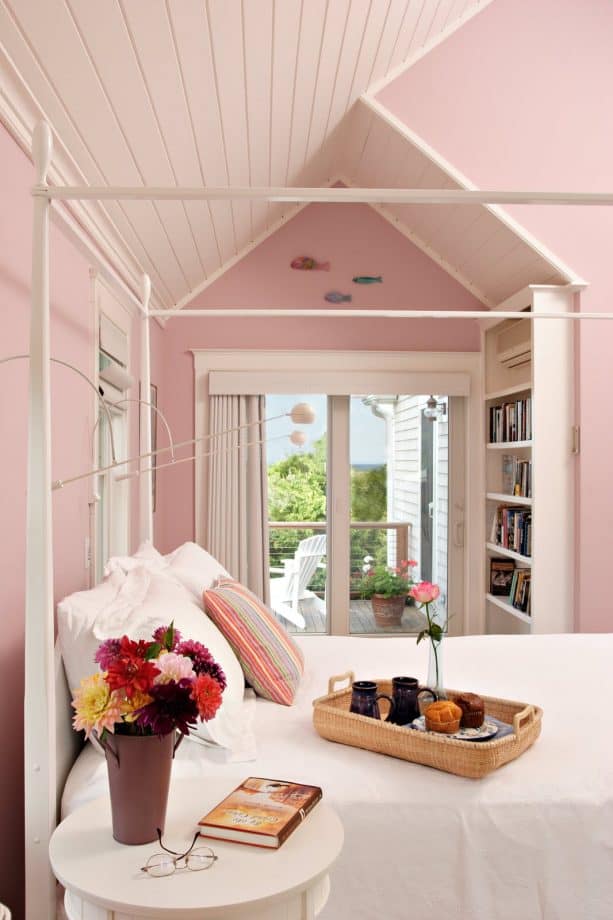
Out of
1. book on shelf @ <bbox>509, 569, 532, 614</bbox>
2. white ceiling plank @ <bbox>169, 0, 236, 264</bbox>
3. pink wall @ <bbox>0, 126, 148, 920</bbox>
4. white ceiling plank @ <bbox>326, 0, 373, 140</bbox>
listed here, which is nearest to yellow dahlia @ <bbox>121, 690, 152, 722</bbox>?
pink wall @ <bbox>0, 126, 148, 920</bbox>

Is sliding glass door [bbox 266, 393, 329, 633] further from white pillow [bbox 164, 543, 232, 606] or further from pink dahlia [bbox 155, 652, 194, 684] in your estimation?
pink dahlia [bbox 155, 652, 194, 684]

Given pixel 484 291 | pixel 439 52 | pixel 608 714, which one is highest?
pixel 439 52

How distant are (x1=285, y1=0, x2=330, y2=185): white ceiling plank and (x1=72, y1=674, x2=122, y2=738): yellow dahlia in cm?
235

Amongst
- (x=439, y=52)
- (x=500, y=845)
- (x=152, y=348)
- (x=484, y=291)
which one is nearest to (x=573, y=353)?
(x=484, y=291)

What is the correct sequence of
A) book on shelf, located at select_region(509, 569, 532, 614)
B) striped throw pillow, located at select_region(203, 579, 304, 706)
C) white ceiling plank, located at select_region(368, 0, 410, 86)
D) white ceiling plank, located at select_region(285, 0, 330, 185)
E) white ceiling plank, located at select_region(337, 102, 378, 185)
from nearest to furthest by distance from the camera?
striped throw pillow, located at select_region(203, 579, 304, 706), white ceiling plank, located at select_region(285, 0, 330, 185), white ceiling plank, located at select_region(368, 0, 410, 86), white ceiling plank, located at select_region(337, 102, 378, 185), book on shelf, located at select_region(509, 569, 532, 614)

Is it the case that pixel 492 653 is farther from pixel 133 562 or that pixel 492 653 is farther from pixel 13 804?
pixel 13 804

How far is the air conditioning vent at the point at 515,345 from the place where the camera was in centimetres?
454

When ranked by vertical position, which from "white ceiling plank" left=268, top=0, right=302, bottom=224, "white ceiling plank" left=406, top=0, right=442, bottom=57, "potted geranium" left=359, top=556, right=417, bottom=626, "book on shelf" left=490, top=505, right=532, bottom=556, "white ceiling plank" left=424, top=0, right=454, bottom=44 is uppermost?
"white ceiling plank" left=424, top=0, right=454, bottom=44

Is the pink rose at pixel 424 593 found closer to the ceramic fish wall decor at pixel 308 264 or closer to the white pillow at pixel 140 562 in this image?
the white pillow at pixel 140 562

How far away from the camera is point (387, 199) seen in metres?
1.74

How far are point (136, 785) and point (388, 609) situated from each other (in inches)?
151

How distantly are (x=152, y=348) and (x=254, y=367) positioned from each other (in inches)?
29.3

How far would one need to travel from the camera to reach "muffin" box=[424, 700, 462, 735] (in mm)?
1854

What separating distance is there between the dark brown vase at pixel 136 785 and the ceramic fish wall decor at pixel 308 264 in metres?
4.00
